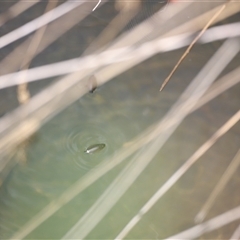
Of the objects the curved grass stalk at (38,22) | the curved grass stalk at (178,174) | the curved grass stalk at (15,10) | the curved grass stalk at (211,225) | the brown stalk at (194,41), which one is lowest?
the curved grass stalk at (211,225)

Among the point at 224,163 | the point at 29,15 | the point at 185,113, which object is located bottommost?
the point at 224,163

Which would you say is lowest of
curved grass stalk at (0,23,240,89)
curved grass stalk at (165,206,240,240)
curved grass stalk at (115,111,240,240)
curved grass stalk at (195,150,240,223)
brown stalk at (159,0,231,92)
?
curved grass stalk at (165,206,240,240)

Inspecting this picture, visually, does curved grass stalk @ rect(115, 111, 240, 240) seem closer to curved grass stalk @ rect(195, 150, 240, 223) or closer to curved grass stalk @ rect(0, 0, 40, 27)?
curved grass stalk @ rect(195, 150, 240, 223)

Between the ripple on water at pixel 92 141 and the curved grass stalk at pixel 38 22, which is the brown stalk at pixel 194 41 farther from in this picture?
the curved grass stalk at pixel 38 22

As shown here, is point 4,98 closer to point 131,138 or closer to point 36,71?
point 36,71

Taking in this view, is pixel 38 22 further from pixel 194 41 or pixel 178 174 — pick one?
pixel 178 174

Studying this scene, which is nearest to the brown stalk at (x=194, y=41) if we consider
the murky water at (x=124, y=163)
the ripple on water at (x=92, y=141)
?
the murky water at (x=124, y=163)

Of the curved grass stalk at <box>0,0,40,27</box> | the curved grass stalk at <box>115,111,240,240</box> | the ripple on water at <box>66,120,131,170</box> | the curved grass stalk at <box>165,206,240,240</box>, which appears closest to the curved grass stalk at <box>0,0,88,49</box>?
the curved grass stalk at <box>0,0,40,27</box>

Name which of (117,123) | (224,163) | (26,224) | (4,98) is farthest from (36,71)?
(224,163)
